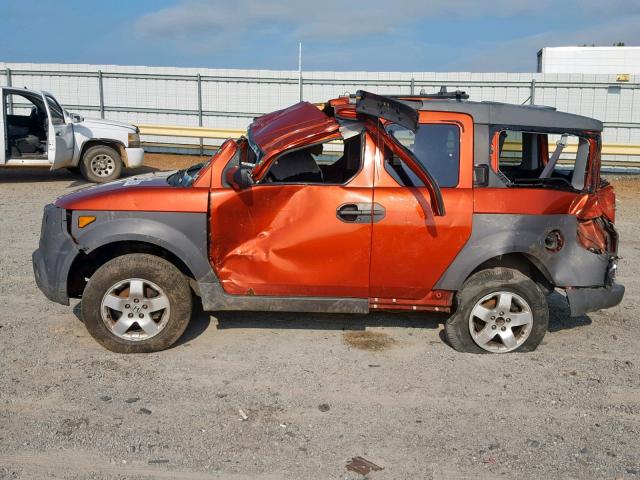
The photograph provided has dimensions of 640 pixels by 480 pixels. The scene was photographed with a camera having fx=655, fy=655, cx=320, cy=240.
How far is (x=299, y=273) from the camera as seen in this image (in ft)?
16.3

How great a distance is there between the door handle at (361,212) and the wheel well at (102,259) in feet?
4.22

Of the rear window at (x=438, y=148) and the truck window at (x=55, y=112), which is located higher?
the truck window at (x=55, y=112)

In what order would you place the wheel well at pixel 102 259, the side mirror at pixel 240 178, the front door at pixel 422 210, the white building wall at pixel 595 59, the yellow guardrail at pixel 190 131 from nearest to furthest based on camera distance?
the side mirror at pixel 240 178
the front door at pixel 422 210
the wheel well at pixel 102 259
the yellow guardrail at pixel 190 131
the white building wall at pixel 595 59

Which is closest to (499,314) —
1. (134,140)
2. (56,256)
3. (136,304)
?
(136,304)

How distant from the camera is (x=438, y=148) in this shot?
5.04 meters

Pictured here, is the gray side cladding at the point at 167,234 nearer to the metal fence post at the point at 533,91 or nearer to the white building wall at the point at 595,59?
the metal fence post at the point at 533,91

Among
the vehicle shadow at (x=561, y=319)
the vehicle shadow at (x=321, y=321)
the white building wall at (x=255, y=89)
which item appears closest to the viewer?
the vehicle shadow at (x=321, y=321)

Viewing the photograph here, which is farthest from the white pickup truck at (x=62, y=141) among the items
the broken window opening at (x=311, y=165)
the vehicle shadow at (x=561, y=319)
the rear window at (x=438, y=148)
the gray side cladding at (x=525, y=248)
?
the gray side cladding at (x=525, y=248)

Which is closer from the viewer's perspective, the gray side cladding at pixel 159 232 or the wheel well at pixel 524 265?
the gray side cladding at pixel 159 232

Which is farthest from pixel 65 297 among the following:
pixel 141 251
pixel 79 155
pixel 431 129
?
pixel 79 155

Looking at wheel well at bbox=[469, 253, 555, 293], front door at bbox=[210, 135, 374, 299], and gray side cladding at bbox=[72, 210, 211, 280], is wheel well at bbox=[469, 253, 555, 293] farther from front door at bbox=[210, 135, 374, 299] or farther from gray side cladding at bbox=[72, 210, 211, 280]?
gray side cladding at bbox=[72, 210, 211, 280]

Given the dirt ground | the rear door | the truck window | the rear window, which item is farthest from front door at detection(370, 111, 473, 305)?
the truck window

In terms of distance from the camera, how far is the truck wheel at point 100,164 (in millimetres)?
14383

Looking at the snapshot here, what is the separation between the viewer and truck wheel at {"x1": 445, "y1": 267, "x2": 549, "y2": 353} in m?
4.98
